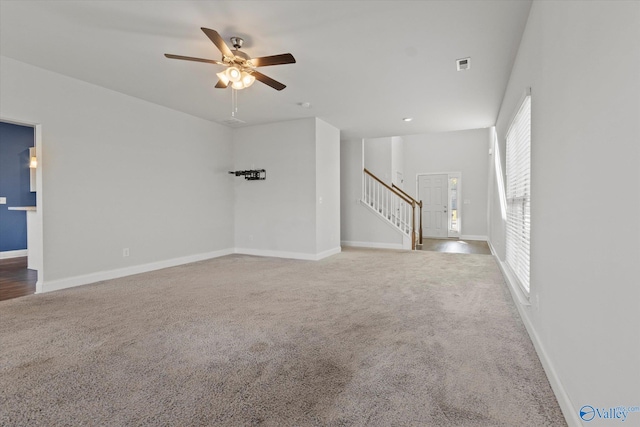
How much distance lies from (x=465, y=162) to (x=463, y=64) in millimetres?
6457

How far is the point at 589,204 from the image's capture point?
1.36 metres

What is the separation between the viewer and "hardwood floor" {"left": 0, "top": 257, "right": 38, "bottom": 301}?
12.7 ft

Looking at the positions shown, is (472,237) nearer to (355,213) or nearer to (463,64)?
(355,213)

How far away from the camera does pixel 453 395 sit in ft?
5.71

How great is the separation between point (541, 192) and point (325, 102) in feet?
11.9

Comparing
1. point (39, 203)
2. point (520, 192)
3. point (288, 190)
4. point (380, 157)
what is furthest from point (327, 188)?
point (39, 203)

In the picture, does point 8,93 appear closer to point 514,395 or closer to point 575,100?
point 575,100

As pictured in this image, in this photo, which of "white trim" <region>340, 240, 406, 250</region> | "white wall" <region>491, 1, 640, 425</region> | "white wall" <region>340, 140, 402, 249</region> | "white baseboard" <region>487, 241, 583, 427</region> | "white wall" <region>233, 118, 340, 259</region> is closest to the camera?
"white wall" <region>491, 1, 640, 425</region>

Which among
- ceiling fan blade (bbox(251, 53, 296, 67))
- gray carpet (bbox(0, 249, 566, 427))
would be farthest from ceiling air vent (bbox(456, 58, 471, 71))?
gray carpet (bbox(0, 249, 566, 427))

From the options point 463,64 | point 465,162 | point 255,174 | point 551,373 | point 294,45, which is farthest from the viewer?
point 465,162

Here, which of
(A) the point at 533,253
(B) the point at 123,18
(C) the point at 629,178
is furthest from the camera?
(B) the point at 123,18

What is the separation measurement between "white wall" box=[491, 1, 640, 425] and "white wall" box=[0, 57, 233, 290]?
5142 mm

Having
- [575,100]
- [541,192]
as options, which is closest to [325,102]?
[541,192]

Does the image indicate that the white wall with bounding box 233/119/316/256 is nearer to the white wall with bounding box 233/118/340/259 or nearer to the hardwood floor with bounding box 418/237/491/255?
the white wall with bounding box 233/118/340/259
